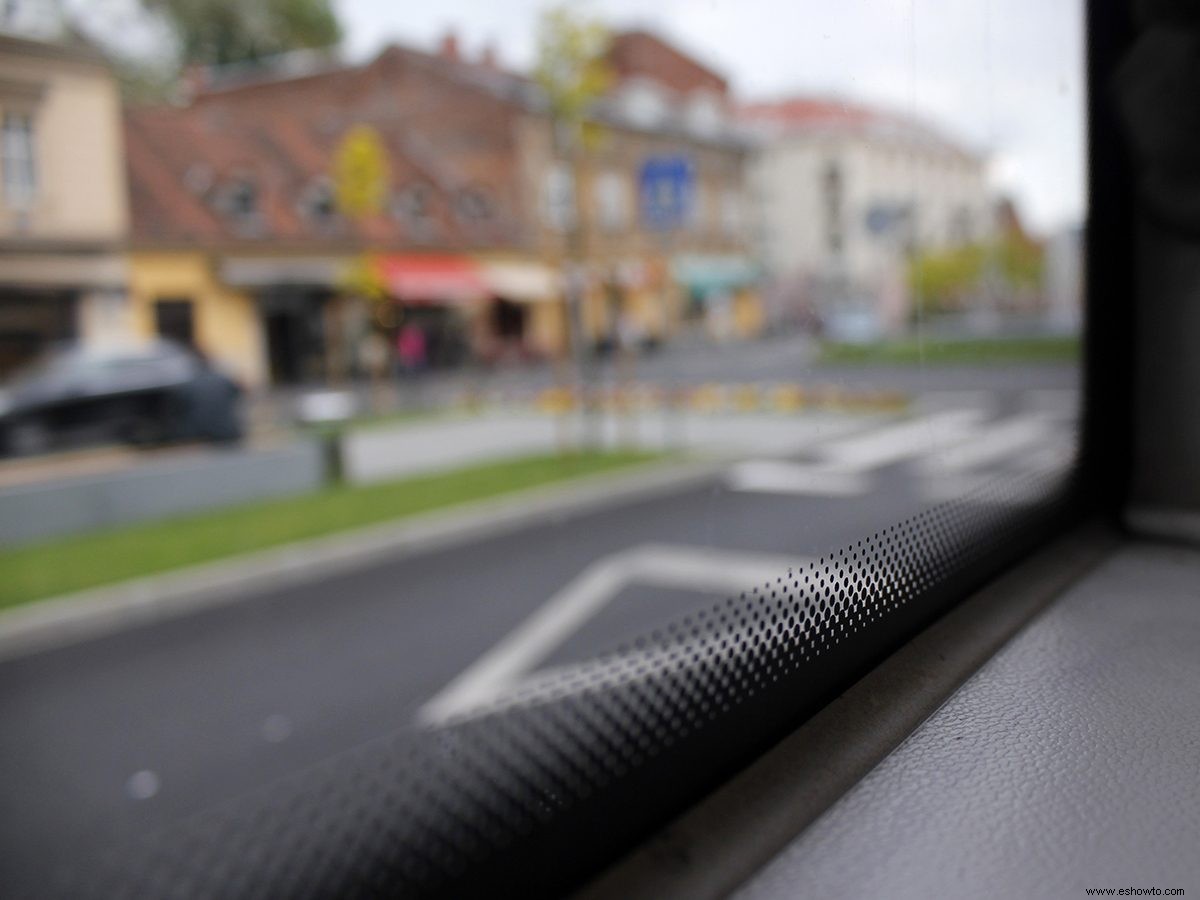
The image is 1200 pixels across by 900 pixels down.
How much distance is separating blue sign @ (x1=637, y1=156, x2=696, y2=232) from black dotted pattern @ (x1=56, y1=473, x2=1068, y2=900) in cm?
643

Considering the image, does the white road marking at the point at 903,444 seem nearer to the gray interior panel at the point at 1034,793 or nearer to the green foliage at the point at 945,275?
the green foliage at the point at 945,275

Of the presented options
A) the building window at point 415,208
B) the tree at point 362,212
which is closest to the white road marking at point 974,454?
the tree at point 362,212

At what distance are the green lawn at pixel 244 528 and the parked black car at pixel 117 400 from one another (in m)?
0.67

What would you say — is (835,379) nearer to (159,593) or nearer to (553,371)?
A: (159,593)

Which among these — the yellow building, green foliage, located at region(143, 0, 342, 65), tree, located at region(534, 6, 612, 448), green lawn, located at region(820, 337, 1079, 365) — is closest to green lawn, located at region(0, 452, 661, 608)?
the yellow building

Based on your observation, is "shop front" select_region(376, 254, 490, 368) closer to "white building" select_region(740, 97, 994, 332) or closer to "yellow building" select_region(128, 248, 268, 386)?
"yellow building" select_region(128, 248, 268, 386)

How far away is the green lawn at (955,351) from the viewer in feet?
6.84

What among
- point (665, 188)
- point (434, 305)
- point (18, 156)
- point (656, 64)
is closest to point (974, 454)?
point (18, 156)

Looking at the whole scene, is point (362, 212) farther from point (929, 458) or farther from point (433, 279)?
point (929, 458)

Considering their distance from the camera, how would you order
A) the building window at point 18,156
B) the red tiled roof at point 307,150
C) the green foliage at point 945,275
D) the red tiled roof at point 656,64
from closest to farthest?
the building window at point 18,156, the green foliage at point 945,275, the red tiled roof at point 656,64, the red tiled roof at point 307,150

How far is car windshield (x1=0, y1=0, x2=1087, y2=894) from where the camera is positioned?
1.58 metres

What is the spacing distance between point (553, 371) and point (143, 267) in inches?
685

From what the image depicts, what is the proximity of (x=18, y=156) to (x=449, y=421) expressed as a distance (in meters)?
13.7

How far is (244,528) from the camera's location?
742 centimetres
